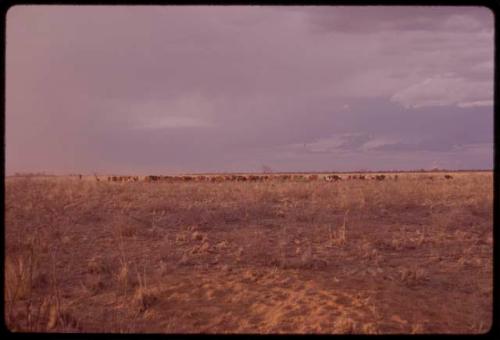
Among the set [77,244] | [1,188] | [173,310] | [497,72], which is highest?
[497,72]

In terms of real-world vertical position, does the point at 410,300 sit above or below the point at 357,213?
below

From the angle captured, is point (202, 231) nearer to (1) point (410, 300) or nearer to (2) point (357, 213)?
(2) point (357, 213)

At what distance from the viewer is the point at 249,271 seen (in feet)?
25.6

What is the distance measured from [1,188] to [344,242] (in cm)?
782

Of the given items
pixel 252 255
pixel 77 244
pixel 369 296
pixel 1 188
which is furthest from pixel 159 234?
pixel 1 188

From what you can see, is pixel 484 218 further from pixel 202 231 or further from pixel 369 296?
pixel 369 296

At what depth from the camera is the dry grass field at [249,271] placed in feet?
19.0

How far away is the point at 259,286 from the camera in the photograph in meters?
7.06

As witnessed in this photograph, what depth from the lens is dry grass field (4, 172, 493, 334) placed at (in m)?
5.78

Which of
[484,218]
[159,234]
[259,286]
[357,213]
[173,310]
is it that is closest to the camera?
[173,310]

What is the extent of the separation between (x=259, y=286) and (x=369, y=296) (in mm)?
1530

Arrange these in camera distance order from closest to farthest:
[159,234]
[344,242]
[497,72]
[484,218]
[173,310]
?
1. [497,72]
2. [173,310]
3. [344,242]
4. [159,234]
5. [484,218]

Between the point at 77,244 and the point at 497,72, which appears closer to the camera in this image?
the point at 497,72
